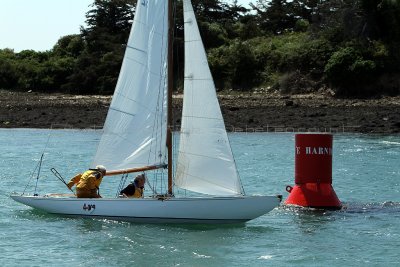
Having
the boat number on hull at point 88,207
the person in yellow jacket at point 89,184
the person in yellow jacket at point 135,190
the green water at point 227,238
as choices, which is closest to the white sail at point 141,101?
the person in yellow jacket at point 135,190

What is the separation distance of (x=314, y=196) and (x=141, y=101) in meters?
5.20

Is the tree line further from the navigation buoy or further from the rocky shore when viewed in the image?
the navigation buoy

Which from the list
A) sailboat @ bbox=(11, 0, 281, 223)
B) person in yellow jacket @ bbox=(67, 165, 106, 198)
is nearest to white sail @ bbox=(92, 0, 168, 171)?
Answer: sailboat @ bbox=(11, 0, 281, 223)

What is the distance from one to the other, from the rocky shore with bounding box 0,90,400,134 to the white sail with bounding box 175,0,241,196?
3258cm

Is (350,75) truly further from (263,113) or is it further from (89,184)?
(89,184)

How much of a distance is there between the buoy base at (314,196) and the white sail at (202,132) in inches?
125

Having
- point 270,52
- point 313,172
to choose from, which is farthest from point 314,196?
point 270,52

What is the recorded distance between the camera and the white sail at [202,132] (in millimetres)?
21938

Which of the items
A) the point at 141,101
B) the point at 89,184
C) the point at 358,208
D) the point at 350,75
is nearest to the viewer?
the point at 89,184

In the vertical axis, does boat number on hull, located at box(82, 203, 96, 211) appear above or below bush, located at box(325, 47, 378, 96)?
below

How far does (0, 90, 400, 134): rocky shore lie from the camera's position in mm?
56625

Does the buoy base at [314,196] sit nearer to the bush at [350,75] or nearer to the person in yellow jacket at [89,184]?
the person in yellow jacket at [89,184]

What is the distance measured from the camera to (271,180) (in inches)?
1346

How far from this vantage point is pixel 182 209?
21.6 metres
